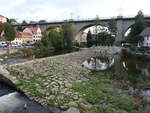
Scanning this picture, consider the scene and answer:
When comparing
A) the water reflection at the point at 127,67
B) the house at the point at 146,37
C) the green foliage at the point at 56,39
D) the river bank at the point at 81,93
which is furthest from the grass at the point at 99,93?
the house at the point at 146,37

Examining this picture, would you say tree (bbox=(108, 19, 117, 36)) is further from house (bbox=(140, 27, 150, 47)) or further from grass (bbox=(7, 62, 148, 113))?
grass (bbox=(7, 62, 148, 113))

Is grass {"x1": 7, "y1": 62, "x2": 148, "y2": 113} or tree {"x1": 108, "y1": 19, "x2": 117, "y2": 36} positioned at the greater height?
tree {"x1": 108, "y1": 19, "x2": 117, "y2": 36}

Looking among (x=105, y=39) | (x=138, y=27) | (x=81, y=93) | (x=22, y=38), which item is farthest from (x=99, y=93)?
(x=22, y=38)

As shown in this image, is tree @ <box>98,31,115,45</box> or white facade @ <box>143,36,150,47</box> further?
tree @ <box>98,31,115,45</box>

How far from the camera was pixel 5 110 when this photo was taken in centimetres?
1062

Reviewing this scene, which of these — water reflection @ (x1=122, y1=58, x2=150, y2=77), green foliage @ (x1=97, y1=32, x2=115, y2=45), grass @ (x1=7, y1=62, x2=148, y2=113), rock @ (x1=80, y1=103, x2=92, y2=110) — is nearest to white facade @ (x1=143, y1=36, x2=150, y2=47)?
green foliage @ (x1=97, y1=32, x2=115, y2=45)

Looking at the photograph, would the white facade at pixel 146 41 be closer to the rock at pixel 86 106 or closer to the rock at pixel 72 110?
the rock at pixel 86 106

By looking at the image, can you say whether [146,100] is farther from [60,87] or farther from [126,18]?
[126,18]

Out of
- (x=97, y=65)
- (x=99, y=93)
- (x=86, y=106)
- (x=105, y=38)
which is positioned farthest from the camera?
(x=105, y=38)

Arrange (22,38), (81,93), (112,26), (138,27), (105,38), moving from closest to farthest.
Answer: (81,93), (138,27), (112,26), (105,38), (22,38)

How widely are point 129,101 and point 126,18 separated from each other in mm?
56102

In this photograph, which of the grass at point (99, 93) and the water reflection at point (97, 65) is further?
the water reflection at point (97, 65)

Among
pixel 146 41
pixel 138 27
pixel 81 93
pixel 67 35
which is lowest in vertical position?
pixel 81 93

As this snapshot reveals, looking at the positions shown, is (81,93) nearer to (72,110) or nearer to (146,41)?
(72,110)
